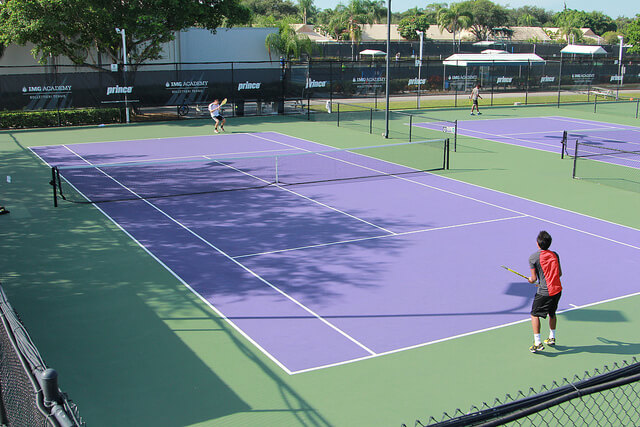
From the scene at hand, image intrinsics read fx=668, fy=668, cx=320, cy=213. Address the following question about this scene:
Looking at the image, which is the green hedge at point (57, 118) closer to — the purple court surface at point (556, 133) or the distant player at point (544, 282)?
the purple court surface at point (556, 133)

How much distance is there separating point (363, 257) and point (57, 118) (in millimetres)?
24521

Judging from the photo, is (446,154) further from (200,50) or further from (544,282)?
(200,50)

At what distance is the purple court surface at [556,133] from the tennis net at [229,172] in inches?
218

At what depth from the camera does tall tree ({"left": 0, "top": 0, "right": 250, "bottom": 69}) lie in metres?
32.3

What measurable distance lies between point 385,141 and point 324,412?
21.0m

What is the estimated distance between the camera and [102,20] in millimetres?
33562

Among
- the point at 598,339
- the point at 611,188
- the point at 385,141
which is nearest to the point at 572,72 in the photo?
the point at 385,141

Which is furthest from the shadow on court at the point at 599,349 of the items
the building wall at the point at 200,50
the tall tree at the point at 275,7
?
the tall tree at the point at 275,7

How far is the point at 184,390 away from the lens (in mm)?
8266

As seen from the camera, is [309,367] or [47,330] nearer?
[309,367]

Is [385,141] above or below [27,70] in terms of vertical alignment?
below

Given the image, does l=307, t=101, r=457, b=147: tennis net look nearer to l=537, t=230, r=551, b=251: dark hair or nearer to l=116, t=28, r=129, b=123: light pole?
l=116, t=28, r=129, b=123: light pole

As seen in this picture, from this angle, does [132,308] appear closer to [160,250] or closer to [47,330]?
[47,330]

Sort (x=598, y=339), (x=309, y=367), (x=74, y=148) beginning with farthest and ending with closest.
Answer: (x=74, y=148) < (x=598, y=339) < (x=309, y=367)
